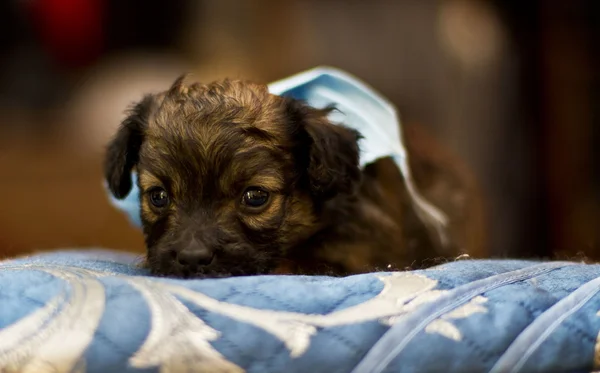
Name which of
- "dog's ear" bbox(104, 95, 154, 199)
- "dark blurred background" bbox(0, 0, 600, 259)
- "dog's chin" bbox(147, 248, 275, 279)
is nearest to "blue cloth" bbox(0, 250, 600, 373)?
"dog's chin" bbox(147, 248, 275, 279)

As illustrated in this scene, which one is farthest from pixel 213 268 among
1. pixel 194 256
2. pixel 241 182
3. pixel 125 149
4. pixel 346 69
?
pixel 346 69

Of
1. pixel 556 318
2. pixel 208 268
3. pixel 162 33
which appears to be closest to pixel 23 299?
pixel 208 268

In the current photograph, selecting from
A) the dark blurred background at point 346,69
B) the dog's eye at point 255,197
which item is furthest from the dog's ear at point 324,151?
the dark blurred background at point 346,69

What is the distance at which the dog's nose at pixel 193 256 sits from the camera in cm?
145

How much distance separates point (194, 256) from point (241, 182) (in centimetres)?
26

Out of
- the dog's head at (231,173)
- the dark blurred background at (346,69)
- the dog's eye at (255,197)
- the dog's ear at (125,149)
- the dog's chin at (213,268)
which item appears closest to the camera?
the dog's chin at (213,268)

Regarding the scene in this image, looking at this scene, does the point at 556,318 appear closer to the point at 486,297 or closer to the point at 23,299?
the point at 486,297

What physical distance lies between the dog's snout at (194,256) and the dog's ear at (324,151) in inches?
16.1

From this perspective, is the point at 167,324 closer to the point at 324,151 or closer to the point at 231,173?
the point at 231,173

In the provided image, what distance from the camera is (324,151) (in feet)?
5.70

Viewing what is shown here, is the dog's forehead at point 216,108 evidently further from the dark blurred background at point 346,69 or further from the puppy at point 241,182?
the dark blurred background at point 346,69

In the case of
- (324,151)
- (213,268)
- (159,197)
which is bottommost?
(213,268)

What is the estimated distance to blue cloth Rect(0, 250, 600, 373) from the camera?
102cm

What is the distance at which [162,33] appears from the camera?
511cm
